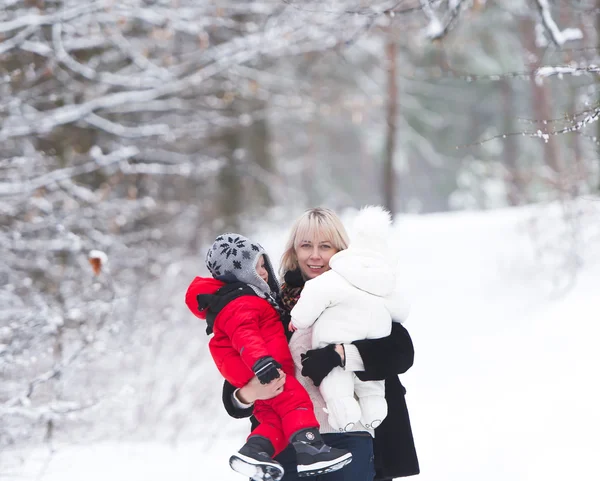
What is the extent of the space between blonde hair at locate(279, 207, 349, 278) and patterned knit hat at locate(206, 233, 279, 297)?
0.26 meters

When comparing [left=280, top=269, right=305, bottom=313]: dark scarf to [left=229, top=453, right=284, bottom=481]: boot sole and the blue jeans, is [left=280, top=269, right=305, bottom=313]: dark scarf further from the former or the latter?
[left=229, top=453, right=284, bottom=481]: boot sole

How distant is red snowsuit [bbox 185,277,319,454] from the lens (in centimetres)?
280

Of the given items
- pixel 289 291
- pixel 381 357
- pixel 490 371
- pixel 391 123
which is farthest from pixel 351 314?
pixel 391 123

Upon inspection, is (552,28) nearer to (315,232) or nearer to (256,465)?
(315,232)

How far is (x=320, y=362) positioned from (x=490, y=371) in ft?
15.6

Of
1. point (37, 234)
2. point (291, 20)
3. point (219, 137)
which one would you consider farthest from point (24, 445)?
point (219, 137)

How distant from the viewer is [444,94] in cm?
2470

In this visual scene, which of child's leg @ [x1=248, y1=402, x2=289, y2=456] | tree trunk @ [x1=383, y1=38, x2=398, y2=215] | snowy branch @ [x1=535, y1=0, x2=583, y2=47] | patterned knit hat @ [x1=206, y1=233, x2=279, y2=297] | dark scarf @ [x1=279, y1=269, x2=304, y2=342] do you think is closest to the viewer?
child's leg @ [x1=248, y1=402, x2=289, y2=456]

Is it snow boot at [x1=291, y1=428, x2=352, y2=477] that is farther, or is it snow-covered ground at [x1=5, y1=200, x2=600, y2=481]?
snow-covered ground at [x1=5, y1=200, x2=600, y2=481]

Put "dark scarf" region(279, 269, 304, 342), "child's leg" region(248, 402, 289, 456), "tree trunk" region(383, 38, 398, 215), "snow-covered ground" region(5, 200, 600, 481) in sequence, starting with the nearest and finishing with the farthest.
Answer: "child's leg" region(248, 402, 289, 456) < "dark scarf" region(279, 269, 304, 342) < "snow-covered ground" region(5, 200, 600, 481) < "tree trunk" region(383, 38, 398, 215)

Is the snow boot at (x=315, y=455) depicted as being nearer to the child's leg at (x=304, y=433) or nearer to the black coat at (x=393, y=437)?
the child's leg at (x=304, y=433)

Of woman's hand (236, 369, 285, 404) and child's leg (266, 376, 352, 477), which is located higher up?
woman's hand (236, 369, 285, 404)

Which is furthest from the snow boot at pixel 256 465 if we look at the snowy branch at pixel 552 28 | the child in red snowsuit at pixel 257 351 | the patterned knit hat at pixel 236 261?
the snowy branch at pixel 552 28

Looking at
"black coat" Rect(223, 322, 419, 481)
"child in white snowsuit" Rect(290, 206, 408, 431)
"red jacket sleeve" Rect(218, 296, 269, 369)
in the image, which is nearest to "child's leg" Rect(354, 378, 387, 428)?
"child in white snowsuit" Rect(290, 206, 408, 431)
